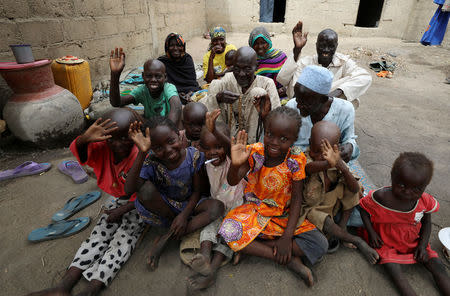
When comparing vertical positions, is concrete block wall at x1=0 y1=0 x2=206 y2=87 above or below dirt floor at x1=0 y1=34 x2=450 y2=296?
above

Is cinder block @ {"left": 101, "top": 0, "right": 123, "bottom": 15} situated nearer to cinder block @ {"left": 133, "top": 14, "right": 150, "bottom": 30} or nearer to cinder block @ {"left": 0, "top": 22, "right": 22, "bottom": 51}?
cinder block @ {"left": 133, "top": 14, "right": 150, "bottom": 30}

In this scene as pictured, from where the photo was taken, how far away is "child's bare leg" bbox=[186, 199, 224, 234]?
6.15 feet

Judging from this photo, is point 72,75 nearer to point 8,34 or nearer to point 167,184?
point 8,34

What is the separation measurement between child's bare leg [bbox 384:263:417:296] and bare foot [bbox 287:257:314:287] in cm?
51

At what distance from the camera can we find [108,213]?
2014mm

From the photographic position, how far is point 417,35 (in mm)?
9336

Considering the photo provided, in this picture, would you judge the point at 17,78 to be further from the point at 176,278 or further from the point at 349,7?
the point at 349,7

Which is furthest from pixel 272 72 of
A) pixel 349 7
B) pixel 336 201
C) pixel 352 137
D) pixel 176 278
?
pixel 349 7

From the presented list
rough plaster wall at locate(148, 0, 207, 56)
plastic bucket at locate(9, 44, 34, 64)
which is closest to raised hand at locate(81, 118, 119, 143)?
plastic bucket at locate(9, 44, 34, 64)

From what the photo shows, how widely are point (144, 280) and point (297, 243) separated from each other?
40.1 inches

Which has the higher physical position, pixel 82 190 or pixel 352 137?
pixel 352 137

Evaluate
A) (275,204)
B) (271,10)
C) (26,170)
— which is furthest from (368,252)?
(271,10)

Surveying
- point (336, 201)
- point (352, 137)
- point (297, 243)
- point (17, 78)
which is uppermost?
point (17, 78)

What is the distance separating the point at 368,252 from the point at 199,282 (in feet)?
3.60
